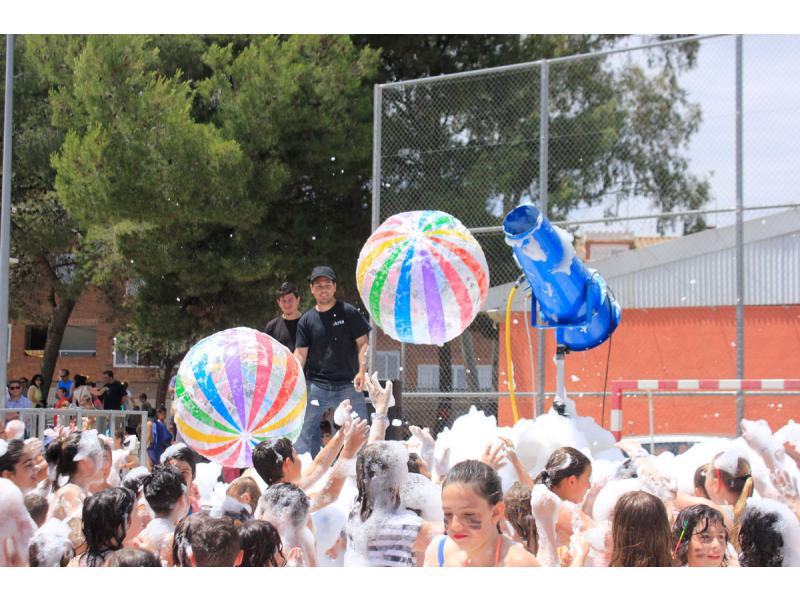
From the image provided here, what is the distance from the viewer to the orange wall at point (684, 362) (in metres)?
9.68

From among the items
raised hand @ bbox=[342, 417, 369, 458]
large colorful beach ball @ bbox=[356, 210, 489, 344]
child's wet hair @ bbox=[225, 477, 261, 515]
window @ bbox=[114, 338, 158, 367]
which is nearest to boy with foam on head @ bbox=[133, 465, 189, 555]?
child's wet hair @ bbox=[225, 477, 261, 515]

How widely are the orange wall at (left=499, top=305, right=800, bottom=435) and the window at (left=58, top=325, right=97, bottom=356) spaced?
954 inches

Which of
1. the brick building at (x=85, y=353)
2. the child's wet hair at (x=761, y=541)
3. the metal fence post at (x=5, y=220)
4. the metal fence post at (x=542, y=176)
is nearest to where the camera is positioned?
the child's wet hair at (x=761, y=541)

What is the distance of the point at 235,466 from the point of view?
5711 millimetres

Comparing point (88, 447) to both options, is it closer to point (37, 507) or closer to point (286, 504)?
point (37, 507)

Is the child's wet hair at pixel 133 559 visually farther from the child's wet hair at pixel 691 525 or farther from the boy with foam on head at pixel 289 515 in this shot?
the child's wet hair at pixel 691 525

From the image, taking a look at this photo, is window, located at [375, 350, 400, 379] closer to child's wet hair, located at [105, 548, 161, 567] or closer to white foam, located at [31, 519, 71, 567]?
white foam, located at [31, 519, 71, 567]

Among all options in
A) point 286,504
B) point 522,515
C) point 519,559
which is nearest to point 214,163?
point 286,504

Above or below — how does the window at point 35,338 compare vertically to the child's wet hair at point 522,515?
above

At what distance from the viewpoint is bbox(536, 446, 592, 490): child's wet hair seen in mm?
4148

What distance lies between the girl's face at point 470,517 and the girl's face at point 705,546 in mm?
631

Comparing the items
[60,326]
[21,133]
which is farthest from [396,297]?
[60,326]

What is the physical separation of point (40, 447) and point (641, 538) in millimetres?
2700

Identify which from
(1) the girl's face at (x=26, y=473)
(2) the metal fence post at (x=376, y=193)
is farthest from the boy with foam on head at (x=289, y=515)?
(2) the metal fence post at (x=376, y=193)
